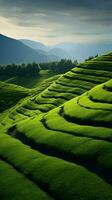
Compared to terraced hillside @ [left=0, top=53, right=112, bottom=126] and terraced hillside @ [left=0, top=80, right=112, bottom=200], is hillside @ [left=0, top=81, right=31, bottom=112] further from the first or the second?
terraced hillside @ [left=0, top=80, right=112, bottom=200]

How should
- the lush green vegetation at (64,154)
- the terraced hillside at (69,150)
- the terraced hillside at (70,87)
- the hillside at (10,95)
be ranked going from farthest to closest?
the hillside at (10,95) → the terraced hillside at (70,87) → the lush green vegetation at (64,154) → the terraced hillside at (69,150)

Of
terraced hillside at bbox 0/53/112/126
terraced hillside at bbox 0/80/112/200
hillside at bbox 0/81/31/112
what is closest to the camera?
terraced hillside at bbox 0/80/112/200

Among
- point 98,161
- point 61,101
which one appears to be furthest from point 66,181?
point 61,101

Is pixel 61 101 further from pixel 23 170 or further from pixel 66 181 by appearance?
pixel 66 181

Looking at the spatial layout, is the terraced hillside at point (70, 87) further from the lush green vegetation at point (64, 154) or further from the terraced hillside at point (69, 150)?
the terraced hillside at point (69, 150)

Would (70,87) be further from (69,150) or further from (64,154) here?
(69,150)

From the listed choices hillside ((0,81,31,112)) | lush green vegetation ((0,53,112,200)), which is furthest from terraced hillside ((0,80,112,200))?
hillside ((0,81,31,112))

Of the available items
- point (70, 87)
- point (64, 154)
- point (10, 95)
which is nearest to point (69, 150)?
point (64, 154)

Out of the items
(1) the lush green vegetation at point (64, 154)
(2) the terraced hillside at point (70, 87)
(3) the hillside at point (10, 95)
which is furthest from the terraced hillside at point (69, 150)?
(3) the hillside at point (10, 95)
